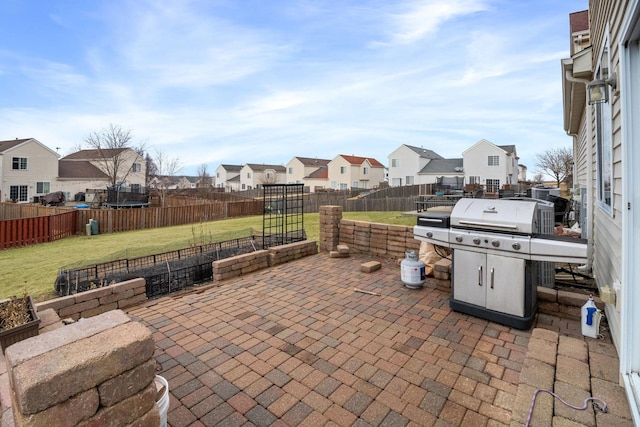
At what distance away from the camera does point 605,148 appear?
3.24m

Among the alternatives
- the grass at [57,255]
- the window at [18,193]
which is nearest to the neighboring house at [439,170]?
the grass at [57,255]

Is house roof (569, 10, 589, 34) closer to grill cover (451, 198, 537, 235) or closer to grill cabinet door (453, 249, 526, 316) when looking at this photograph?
grill cover (451, 198, 537, 235)

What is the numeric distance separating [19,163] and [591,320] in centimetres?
3853

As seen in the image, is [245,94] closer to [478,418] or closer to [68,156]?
[478,418]

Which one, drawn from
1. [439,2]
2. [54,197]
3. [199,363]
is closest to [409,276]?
[199,363]

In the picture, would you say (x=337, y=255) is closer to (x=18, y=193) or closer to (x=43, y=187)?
(x=18, y=193)

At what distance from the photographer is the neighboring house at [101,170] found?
102 feet

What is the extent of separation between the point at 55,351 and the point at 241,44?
13.2 m

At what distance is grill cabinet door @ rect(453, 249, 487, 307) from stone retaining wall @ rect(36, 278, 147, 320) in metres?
4.37

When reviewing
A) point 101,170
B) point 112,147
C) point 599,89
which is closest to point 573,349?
point 599,89

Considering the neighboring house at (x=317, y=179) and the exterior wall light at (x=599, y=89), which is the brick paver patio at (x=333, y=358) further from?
the neighboring house at (x=317, y=179)

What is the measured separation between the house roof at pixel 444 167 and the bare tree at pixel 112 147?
32.3m

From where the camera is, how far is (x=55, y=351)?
1.43m

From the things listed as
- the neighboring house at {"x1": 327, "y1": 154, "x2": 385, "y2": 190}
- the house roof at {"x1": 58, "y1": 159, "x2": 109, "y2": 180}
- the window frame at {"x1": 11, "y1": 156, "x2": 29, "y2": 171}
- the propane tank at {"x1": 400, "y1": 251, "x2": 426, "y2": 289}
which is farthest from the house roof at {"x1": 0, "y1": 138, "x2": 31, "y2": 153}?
the propane tank at {"x1": 400, "y1": 251, "x2": 426, "y2": 289}
